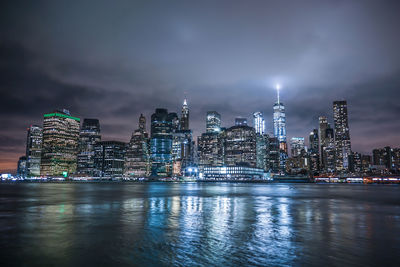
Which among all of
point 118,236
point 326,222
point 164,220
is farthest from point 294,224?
point 118,236

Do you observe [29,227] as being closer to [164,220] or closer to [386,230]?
[164,220]

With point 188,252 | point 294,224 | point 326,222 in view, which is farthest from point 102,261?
point 326,222

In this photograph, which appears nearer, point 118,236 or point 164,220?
point 118,236

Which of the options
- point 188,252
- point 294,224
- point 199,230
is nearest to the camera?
point 188,252

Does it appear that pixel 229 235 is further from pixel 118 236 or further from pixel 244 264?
pixel 118 236

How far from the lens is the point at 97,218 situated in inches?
1215

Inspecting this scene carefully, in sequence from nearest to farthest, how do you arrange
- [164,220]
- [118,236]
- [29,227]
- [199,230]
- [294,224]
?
[118,236]
[199,230]
[29,227]
[294,224]
[164,220]

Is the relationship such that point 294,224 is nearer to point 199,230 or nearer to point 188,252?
point 199,230

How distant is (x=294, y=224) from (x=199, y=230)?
10.4 m

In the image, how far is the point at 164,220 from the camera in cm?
2933

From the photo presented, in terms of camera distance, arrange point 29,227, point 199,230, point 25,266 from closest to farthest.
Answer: point 25,266, point 199,230, point 29,227

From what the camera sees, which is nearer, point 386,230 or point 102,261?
point 102,261

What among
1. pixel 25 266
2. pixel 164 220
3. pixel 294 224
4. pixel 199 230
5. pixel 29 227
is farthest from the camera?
pixel 164 220

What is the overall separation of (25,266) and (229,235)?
546 inches
